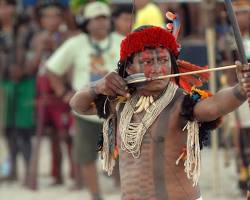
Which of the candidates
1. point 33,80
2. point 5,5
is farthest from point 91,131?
point 5,5

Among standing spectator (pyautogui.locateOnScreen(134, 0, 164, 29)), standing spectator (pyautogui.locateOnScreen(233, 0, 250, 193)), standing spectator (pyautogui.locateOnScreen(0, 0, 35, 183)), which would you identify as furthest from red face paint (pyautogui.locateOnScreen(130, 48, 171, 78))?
standing spectator (pyautogui.locateOnScreen(0, 0, 35, 183))

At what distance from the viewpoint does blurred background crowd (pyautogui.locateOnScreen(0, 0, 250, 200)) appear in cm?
905

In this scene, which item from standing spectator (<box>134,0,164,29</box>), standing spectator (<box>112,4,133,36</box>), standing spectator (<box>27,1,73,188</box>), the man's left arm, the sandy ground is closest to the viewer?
the man's left arm

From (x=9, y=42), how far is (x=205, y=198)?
292cm

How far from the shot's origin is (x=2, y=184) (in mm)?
10695

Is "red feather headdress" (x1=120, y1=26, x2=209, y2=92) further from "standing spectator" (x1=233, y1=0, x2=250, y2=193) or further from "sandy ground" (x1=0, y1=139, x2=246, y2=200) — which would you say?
"sandy ground" (x1=0, y1=139, x2=246, y2=200)

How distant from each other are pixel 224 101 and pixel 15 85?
236 inches

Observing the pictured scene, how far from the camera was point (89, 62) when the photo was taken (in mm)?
9023

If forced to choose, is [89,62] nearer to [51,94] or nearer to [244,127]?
[51,94]

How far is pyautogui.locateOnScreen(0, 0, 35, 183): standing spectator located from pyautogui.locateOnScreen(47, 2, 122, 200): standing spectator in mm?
1311

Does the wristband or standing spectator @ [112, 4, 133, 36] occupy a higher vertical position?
standing spectator @ [112, 4, 133, 36]

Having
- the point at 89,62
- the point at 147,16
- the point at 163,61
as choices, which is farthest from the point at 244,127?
the point at 163,61

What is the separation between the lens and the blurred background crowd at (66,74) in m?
9.05

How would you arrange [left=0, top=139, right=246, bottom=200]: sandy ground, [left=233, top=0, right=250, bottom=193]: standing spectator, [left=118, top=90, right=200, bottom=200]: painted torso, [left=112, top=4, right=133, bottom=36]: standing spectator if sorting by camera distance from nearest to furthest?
[left=118, top=90, right=200, bottom=200]: painted torso < [left=233, top=0, right=250, bottom=193]: standing spectator < [left=0, top=139, right=246, bottom=200]: sandy ground < [left=112, top=4, right=133, bottom=36]: standing spectator
